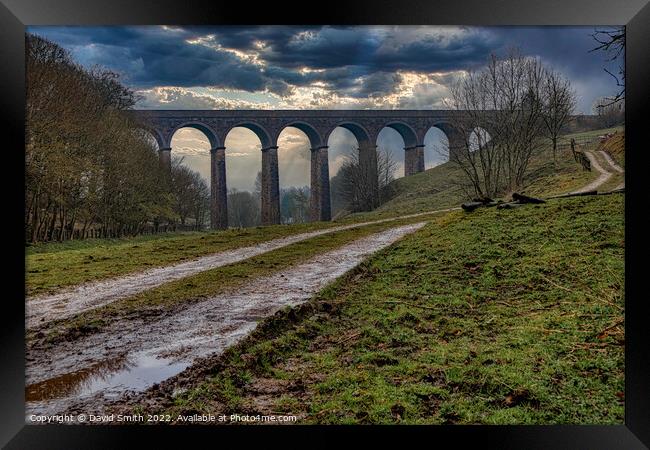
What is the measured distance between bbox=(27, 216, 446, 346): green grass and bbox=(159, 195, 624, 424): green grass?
1.70m

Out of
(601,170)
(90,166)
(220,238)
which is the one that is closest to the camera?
(601,170)

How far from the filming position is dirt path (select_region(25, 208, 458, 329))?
18.1ft

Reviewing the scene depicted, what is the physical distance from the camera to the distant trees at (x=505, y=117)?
6.69m

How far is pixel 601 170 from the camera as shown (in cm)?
639

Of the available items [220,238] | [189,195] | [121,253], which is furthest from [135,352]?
[189,195]

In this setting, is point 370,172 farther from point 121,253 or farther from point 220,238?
point 121,253

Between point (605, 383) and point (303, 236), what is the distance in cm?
581

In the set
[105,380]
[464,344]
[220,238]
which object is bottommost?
[105,380]

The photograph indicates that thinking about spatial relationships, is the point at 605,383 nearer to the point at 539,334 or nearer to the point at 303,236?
the point at 539,334
